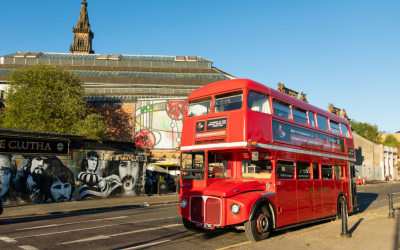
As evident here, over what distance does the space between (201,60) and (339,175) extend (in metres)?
47.4

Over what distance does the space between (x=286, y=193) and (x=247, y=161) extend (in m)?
1.51

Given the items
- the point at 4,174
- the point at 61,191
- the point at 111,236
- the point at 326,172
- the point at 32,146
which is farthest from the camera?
the point at 61,191

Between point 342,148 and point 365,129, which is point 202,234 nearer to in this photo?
point 342,148

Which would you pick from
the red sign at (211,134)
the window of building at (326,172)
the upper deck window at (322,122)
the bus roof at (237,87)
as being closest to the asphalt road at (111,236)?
the red sign at (211,134)

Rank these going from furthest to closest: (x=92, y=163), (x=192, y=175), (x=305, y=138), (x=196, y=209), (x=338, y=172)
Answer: (x=92, y=163) < (x=338, y=172) < (x=305, y=138) < (x=192, y=175) < (x=196, y=209)

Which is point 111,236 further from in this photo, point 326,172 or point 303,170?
point 326,172

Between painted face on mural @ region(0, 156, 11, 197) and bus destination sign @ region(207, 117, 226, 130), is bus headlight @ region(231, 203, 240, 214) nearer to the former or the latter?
bus destination sign @ region(207, 117, 226, 130)

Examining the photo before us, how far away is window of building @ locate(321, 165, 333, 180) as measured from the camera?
35.9 ft

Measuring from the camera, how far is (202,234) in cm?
885

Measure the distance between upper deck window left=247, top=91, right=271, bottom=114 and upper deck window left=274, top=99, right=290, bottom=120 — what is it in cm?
40

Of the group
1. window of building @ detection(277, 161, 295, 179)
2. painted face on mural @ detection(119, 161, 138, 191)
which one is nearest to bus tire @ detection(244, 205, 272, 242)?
window of building @ detection(277, 161, 295, 179)

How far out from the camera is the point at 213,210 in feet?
25.7

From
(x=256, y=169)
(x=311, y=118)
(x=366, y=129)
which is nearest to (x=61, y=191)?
(x=256, y=169)

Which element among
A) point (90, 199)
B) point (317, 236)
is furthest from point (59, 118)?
point (317, 236)
